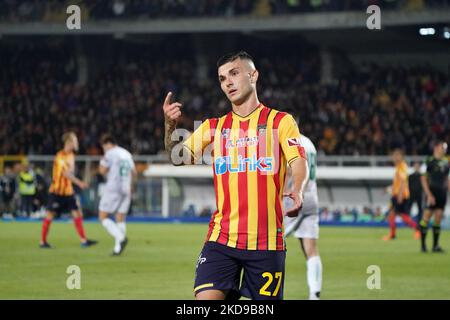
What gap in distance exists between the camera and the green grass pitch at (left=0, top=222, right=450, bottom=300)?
12383 millimetres

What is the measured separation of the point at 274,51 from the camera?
44.8 metres

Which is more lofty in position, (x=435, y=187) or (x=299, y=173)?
(x=435, y=187)

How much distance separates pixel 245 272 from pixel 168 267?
9340mm

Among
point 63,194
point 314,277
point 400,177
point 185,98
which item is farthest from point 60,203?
point 185,98

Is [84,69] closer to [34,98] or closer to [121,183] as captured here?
[34,98]

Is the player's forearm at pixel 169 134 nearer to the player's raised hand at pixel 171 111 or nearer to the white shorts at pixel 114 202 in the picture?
the player's raised hand at pixel 171 111

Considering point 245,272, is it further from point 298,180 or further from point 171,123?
point 171,123

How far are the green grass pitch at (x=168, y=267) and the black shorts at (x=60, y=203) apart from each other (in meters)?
0.79

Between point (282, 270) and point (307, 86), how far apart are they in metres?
34.5

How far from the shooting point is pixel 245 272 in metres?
6.62

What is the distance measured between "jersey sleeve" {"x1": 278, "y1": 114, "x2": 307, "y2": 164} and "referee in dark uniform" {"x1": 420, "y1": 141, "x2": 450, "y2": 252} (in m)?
13.0

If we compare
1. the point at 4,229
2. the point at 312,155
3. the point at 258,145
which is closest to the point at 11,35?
the point at 4,229

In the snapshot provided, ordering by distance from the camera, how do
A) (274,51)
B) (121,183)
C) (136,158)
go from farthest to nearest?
1. (274,51)
2. (136,158)
3. (121,183)

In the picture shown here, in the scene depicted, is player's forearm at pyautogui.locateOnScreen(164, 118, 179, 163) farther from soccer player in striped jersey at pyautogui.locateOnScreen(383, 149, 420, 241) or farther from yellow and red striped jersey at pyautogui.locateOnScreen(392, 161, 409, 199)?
yellow and red striped jersey at pyautogui.locateOnScreen(392, 161, 409, 199)
